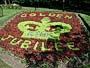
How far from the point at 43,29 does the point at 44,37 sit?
8.14ft

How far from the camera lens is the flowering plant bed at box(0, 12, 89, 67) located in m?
20.4

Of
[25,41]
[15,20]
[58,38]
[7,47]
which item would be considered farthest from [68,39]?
[15,20]

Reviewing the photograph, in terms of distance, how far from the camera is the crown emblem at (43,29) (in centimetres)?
2462

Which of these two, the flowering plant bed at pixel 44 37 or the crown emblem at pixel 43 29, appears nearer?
the flowering plant bed at pixel 44 37

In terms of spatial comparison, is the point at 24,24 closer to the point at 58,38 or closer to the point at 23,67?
the point at 58,38

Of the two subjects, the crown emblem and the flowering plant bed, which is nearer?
the flowering plant bed

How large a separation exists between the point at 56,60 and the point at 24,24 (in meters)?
9.76

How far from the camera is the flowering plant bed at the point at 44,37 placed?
20375 mm

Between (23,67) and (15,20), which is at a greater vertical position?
(15,20)

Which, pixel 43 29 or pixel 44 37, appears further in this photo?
pixel 43 29

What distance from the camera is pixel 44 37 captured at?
79.0 feet

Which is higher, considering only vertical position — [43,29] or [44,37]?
[43,29]

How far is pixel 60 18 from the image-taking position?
29328mm

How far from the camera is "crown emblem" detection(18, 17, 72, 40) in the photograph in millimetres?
24619
